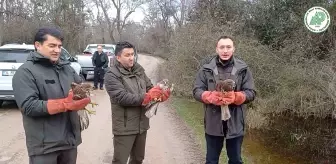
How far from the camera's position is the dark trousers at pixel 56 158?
3107 millimetres

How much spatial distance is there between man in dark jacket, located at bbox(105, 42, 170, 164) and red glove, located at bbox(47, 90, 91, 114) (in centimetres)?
77

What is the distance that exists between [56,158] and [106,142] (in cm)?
375

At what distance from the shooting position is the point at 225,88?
146 inches

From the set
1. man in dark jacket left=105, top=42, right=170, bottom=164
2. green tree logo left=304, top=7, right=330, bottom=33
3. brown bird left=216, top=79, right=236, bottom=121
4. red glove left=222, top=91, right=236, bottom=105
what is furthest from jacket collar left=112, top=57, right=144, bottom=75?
green tree logo left=304, top=7, right=330, bottom=33

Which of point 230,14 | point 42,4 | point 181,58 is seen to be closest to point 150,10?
point 42,4

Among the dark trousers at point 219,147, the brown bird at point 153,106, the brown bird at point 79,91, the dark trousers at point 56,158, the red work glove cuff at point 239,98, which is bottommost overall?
the dark trousers at point 219,147

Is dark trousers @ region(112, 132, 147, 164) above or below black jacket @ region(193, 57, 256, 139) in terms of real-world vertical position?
below

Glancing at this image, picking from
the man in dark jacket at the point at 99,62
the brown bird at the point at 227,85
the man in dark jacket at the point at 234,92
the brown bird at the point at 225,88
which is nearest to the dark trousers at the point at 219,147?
the man in dark jacket at the point at 234,92

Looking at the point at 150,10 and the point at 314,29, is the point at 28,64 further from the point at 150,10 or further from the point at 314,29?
the point at 150,10

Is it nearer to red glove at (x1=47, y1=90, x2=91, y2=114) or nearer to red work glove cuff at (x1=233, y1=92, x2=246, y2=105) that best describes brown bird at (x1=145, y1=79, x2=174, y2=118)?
red work glove cuff at (x1=233, y1=92, x2=246, y2=105)

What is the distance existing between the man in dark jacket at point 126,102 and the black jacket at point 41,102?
711 mm

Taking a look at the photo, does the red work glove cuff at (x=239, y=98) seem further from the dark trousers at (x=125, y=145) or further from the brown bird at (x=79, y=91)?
the brown bird at (x=79, y=91)

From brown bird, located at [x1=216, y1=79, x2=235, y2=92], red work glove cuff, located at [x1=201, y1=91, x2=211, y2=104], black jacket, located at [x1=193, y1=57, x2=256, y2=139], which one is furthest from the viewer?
black jacket, located at [x1=193, y1=57, x2=256, y2=139]

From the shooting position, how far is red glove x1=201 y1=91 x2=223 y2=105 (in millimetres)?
3750
